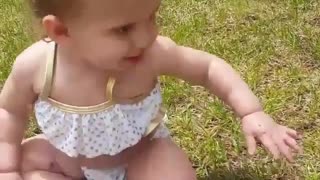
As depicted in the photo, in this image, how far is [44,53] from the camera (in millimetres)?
1821

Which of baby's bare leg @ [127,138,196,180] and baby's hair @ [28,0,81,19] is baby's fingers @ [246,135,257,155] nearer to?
baby's bare leg @ [127,138,196,180]

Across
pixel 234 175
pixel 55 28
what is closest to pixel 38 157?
pixel 55 28

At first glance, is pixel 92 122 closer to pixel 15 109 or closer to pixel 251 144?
pixel 15 109

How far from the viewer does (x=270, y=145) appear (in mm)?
Answer: 1716


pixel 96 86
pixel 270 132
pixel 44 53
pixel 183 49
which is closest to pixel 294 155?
pixel 270 132

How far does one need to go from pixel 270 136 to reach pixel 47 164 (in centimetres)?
52

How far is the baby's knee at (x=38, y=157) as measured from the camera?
1894 millimetres

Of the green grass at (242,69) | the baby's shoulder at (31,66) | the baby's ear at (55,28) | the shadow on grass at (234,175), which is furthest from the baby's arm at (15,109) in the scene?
the shadow on grass at (234,175)

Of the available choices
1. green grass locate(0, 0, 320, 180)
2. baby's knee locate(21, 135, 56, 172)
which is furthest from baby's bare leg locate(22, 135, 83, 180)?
green grass locate(0, 0, 320, 180)

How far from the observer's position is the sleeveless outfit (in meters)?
1.79

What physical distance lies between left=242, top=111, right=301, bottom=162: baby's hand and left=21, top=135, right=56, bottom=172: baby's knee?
1.50ft

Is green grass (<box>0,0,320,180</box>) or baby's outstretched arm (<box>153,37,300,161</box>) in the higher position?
baby's outstretched arm (<box>153,37,300,161</box>)

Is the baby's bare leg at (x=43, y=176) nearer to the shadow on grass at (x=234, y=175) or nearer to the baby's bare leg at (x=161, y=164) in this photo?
the baby's bare leg at (x=161, y=164)

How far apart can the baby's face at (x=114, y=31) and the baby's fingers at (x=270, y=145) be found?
315 millimetres
